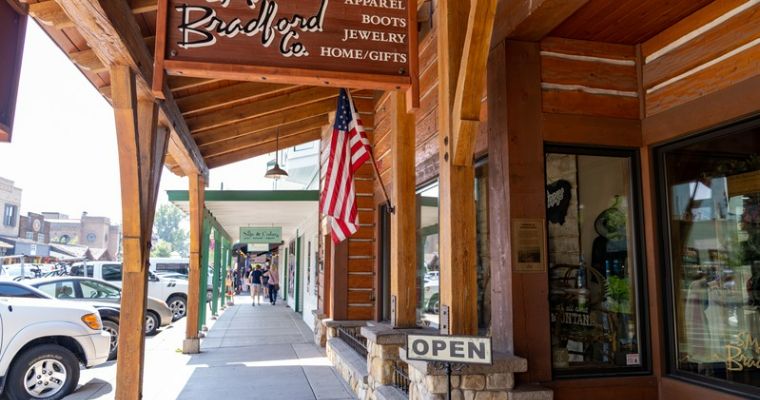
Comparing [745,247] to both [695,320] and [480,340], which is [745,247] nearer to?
[695,320]

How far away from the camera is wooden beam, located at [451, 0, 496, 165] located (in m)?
3.28

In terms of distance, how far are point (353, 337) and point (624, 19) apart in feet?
17.8

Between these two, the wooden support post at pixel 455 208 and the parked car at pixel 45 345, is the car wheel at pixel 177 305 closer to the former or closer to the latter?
the parked car at pixel 45 345

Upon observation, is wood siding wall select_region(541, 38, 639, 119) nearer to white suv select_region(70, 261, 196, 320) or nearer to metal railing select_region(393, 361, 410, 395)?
metal railing select_region(393, 361, 410, 395)

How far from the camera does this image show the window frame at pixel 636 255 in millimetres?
3822

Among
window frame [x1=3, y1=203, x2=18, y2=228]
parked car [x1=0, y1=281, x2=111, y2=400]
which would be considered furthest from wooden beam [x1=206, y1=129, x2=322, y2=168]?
window frame [x1=3, y1=203, x2=18, y2=228]

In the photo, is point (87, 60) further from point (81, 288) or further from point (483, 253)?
point (81, 288)

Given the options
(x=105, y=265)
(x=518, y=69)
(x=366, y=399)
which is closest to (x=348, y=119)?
(x=518, y=69)

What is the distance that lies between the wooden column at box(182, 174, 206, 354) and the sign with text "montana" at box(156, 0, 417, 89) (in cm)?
585

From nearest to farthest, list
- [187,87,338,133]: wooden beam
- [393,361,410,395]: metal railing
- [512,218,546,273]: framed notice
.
→ [512,218,546,273]: framed notice, [393,361,410,395]: metal railing, [187,87,338,133]: wooden beam

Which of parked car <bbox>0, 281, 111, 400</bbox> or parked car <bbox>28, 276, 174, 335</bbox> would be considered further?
parked car <bbox>28, 276, 174, 335</bbox>

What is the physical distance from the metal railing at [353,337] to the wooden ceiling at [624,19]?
15.9ft

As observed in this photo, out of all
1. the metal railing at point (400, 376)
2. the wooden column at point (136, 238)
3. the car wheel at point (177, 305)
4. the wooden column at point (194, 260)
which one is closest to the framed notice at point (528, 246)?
the metal railing at point (400, 376)

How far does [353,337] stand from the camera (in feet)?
24.8
